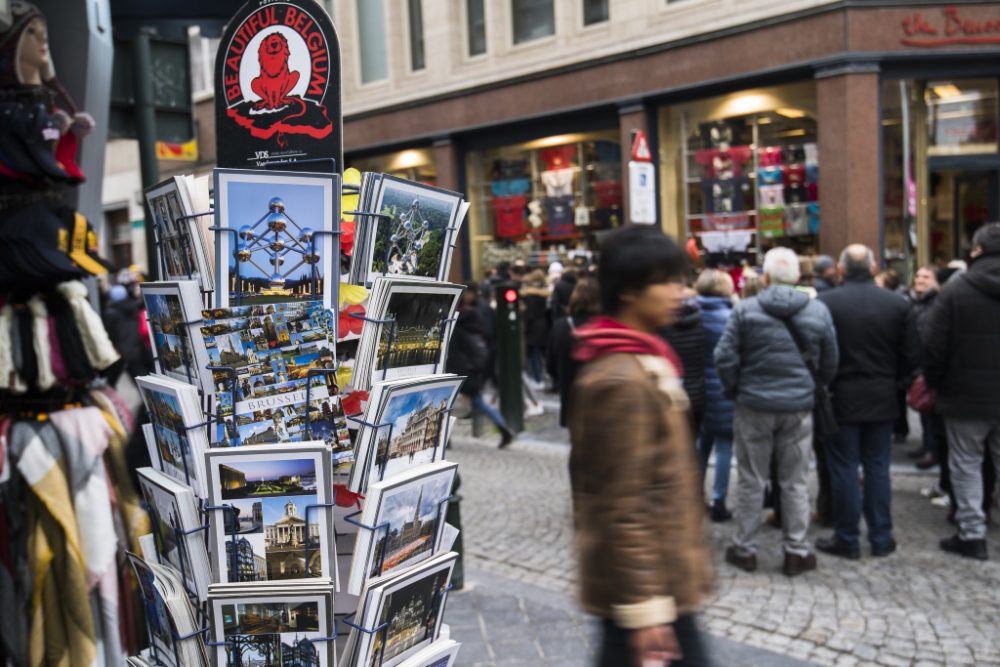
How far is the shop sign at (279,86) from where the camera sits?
264cm

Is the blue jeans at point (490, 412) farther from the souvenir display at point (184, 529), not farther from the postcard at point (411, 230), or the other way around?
the souvenir display at point (184, 529)

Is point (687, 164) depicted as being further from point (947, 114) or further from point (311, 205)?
point (311, 205)

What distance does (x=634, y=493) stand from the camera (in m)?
2.37

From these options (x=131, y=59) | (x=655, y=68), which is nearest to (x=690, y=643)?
(x=131, y=59)

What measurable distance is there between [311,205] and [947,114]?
14.3 metres

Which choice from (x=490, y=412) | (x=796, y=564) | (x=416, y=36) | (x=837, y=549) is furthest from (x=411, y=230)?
(x=416, y=36)

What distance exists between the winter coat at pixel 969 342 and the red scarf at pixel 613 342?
13.8 ft

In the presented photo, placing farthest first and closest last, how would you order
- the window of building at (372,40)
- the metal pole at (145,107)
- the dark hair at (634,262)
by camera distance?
the window of building at (372,40) → the metal pole at (145,107) → the dark hair at (634,262)

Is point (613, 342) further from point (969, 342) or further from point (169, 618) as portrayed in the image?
point (969, 342)

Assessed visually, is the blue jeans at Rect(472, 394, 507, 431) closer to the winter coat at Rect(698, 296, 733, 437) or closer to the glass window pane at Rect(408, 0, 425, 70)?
the winter coat at Rect(698, 296, 733, 437)

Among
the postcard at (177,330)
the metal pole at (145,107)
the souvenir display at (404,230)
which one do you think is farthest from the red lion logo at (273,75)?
the metal pole at (145,107)

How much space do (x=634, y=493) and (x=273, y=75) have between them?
161 centimetres

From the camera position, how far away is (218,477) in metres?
2.29

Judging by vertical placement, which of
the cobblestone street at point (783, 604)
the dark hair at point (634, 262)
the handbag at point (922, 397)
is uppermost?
the dark hair at point (634, 262)
